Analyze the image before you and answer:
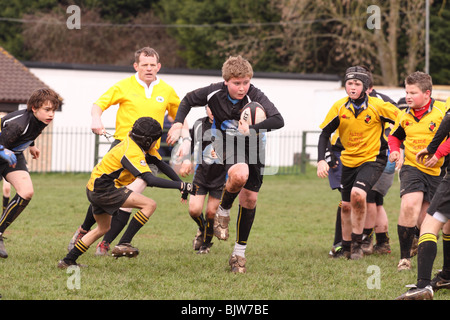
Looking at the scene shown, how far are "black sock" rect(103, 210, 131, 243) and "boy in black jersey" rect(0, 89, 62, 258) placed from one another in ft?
3.24

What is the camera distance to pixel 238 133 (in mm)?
7242

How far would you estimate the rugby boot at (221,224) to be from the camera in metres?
7.77

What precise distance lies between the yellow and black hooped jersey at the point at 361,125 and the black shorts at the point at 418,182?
3.26 ft

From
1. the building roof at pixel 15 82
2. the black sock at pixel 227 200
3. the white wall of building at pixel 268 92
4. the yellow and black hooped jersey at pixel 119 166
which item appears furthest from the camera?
the white wall of building at pixel 268 92

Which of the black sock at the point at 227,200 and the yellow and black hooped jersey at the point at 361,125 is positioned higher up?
the yellow and black hooped jersey at the point at 361,125

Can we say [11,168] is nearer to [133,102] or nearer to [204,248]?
[133,102]

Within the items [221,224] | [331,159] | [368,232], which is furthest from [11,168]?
[368,232]

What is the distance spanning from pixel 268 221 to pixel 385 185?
351 centimetres

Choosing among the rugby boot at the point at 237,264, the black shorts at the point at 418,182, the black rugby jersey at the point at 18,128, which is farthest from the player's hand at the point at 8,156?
the black shorts at the point at 418,182

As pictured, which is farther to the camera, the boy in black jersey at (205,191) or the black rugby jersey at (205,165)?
the boy in black jersey at (205,191)

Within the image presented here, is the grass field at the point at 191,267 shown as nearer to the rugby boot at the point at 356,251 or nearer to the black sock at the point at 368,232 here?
the rugby boot at the point at 356,251

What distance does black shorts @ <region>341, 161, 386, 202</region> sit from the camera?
8.13 m

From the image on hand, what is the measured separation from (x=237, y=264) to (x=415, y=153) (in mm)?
2181

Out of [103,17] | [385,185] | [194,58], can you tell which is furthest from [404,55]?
[385,185]
